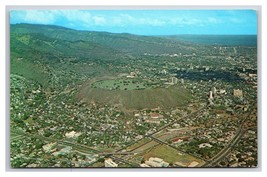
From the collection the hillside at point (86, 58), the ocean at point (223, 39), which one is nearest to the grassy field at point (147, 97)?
the hillside at point (86, 58)

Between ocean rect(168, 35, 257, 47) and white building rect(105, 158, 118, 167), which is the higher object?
ocean rect(168, 35, 257, 47)

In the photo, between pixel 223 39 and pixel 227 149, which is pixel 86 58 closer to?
pixel 223 39

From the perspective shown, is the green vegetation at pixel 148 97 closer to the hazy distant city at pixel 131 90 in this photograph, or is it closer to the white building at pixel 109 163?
the hazy distant city at pixel 131 90

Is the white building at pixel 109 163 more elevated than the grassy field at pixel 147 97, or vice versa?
the grassy field at pixel 147 97

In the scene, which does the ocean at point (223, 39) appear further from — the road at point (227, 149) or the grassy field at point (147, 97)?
the road at point (227, 149)

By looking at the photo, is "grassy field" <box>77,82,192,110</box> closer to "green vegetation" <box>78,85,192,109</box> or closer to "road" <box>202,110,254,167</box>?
"green vegetation" <box>78,85,192,109</box>

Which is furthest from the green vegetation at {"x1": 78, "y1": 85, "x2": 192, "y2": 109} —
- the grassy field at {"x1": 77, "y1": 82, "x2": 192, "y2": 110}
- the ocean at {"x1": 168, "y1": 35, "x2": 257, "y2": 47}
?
the ocean at {"x1": 168, "y1": 35, "x2": 257, "y2": 47}

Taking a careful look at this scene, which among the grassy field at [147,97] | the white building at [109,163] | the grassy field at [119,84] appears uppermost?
the grassy field at [119,84]

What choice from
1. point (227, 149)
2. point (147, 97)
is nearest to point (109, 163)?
point (147, 97)
